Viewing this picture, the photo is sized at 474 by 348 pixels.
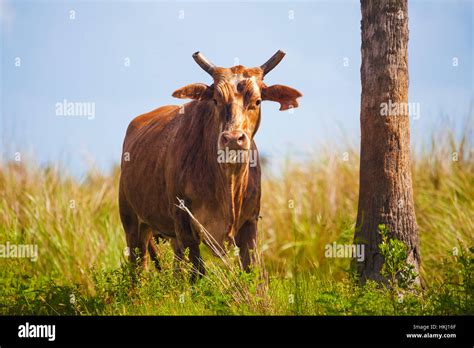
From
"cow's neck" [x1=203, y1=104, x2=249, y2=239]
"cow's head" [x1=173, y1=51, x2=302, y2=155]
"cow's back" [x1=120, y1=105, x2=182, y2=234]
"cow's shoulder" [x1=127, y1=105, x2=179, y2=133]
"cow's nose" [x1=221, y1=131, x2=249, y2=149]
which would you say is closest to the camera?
"cow's nose" [x1=221, y1=131, x2=249, y2=149]

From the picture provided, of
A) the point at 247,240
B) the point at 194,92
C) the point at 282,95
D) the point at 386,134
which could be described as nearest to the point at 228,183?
the point at 247,240

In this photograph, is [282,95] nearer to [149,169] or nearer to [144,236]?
[149,169]

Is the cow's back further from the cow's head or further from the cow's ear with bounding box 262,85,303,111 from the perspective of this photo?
the cow's ear with bounding box 262,85,303,111

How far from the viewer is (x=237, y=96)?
25.2ft

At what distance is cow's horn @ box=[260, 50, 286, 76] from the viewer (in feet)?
26.8

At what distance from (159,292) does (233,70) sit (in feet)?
8.03

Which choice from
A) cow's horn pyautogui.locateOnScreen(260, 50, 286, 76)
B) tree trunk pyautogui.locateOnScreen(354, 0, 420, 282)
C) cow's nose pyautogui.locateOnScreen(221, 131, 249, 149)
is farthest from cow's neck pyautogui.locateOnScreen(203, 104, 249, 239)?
tree trunk pyautogui.locateOnScreen(354, 0, 420, 282)

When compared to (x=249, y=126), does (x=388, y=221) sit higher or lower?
lower

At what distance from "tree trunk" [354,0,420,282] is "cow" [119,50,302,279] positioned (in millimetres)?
905

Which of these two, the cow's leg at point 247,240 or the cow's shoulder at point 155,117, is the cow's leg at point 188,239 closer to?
the cow's leg at point 247,240

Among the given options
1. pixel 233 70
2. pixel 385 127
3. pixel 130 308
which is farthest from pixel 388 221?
pixel 130 308

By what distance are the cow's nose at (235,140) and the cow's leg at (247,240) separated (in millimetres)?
1241
